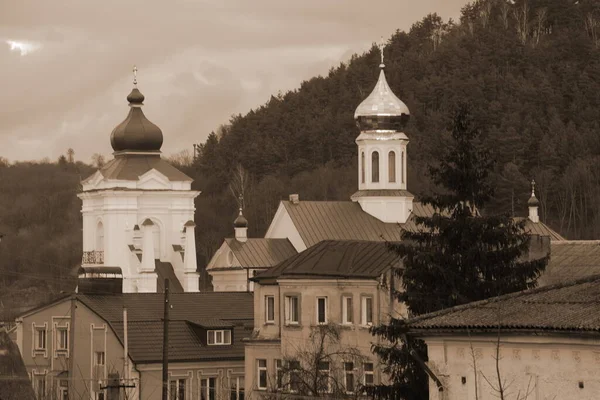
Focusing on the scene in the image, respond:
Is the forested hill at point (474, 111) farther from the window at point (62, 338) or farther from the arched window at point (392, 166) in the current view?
the window at point (62, 338)

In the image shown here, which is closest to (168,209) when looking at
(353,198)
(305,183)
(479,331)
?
(353,198)

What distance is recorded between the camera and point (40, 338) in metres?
51.8

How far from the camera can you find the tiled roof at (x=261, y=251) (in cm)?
7738

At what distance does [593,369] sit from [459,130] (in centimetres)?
1190

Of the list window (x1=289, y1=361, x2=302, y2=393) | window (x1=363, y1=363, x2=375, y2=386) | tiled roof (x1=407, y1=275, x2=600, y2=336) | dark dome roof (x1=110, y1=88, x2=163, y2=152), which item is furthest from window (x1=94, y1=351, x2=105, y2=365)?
dark dome roof (x1=110, y1=88, x2=163, y2=152)

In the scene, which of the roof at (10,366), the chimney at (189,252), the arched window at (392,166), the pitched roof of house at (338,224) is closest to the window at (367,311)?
the roof at (10,366)

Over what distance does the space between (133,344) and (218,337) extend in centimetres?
319

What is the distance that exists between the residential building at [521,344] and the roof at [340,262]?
14.6 meters

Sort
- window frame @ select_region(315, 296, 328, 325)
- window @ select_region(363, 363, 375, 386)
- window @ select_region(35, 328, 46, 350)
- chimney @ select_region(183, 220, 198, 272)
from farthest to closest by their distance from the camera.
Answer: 1. chimney @ select_region(183, 220, 198, 272)
2. window @ select_region(35, 328, 46, 350)
3. window frame @ select_region(315, 296, 328, 325)
4. window @ select_region(363, 363, 375, 386)

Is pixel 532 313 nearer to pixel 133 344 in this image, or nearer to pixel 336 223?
pixel 133 344

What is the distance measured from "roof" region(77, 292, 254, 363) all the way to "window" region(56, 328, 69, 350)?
106cm

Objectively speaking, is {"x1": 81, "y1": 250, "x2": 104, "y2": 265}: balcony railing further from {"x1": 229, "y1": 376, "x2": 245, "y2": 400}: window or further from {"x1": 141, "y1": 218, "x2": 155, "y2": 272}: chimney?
{"x1": 229, "y1": 376, "x2": 245, "y2": 400}: window

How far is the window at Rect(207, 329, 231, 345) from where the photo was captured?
164 feet

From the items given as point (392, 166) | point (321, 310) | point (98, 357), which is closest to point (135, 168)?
point (392, 166)
